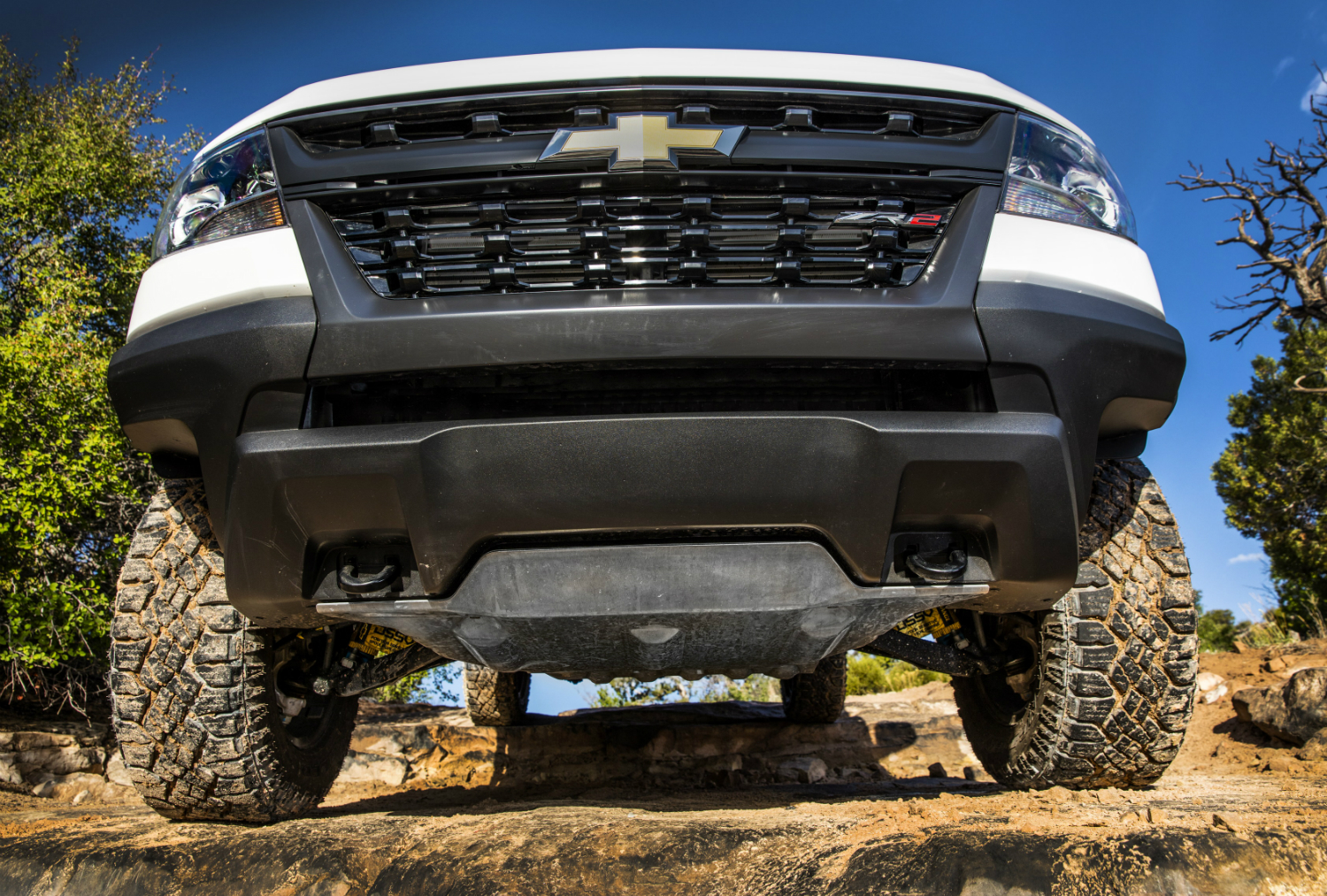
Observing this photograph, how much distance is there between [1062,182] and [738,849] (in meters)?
1.63

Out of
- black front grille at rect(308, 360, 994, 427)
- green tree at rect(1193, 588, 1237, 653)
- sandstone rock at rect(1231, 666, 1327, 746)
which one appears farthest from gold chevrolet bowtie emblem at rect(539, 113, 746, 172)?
green tree at rect(1193, 588, 1237, 653)

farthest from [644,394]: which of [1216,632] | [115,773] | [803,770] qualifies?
[1216,632]

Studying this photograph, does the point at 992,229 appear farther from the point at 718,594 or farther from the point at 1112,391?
the point at 718,594

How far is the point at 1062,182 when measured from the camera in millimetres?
1726

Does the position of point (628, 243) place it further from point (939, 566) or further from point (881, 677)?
point (881, 677)

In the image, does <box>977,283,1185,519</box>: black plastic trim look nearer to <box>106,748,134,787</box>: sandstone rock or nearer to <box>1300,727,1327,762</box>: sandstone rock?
<box>1300,727,1327,762</box>: sandstone rock

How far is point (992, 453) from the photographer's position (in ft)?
4.92

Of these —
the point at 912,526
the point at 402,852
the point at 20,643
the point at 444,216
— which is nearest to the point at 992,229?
the point at 912,526

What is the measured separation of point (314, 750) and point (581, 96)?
1.98 meters

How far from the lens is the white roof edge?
1628 millimetres

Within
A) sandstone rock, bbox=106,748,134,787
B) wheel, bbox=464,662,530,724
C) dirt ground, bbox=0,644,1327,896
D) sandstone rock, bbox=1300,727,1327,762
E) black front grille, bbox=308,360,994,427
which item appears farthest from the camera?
sandstone rock, bbox=106,748,134,787

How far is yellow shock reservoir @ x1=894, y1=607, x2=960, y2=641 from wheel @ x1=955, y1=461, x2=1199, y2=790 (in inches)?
8.5

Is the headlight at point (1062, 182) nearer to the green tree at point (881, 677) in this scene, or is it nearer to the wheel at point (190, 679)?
the wheel at point (190, 679)

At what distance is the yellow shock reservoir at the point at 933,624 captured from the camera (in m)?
2.26
